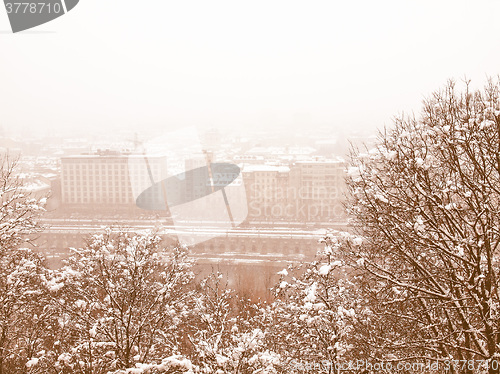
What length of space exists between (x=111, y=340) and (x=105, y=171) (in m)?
29.6

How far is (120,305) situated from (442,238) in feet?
12.5

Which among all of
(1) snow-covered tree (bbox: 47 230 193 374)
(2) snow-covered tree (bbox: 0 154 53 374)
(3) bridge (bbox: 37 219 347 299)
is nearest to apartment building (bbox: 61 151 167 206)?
(3) bridge (bbox: 37 219 347 299)

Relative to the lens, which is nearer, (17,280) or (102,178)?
(17,280)

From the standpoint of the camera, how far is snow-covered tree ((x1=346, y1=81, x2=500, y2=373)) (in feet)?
11.3

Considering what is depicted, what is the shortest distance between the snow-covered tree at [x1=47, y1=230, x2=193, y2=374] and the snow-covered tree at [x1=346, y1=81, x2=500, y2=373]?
2608 millimetres

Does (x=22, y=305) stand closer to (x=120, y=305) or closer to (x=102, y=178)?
(x=120, y=305)

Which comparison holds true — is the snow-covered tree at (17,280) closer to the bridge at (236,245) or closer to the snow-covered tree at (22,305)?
the snow-covered tree at (22,305)

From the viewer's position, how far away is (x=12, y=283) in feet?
18.0

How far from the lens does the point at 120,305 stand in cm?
515

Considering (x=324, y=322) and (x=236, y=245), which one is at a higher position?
(x=324, y=322)

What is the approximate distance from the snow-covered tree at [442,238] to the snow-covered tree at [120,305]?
2608 millimetres

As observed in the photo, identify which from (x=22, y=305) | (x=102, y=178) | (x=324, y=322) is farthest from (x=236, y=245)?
(x=324, y=322)

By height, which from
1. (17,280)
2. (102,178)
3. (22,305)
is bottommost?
(102,178)

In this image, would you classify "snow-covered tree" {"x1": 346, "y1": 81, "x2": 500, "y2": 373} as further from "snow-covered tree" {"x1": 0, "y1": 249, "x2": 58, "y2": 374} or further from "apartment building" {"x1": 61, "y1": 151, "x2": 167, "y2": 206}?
"apartment building" {"x1": 61, "y1": 151, "x2": 167, "y2": 206}
